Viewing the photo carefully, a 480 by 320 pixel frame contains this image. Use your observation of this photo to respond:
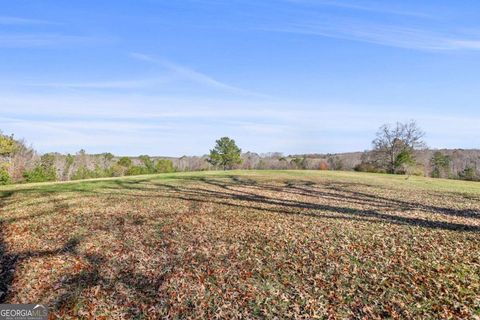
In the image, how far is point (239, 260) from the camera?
27.8 ft

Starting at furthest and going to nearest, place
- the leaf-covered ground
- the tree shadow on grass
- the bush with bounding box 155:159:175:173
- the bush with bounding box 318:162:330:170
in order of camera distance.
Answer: the bush with bounding box 318:162:330:170, the bush with bounding box 155:159:175:173, the tree shadow on grass, the leaf-covered ground

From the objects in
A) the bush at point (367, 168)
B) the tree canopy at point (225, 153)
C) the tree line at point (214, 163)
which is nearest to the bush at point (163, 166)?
the tree line at point (214, 163)

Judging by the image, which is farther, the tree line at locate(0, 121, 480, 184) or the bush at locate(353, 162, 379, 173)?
the bush at locate(353, 162, 379, 173)

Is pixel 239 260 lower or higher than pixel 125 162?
lower

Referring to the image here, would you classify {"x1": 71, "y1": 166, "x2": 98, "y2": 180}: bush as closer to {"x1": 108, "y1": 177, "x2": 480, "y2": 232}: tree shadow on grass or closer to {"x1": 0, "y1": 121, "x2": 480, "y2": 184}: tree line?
{"x1": 0, "y1": 121, "x2": 480, "y2": 184}: tree line

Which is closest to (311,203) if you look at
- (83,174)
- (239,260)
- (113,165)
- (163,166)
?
(239,260)

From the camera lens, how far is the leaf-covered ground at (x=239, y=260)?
6.28 meters

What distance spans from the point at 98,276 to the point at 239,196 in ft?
37.3

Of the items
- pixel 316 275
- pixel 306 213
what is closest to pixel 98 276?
pixel 316 275

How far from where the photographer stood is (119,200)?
16312mm

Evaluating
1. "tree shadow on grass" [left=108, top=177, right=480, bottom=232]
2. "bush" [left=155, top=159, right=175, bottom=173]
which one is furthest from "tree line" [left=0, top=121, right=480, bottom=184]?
"tree shadow on grass" [left=108, top=177, right=480, bottom=232]

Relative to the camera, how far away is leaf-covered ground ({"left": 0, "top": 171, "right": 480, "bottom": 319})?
6.28m

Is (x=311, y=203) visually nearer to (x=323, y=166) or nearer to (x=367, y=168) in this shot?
(x=367, y=168)

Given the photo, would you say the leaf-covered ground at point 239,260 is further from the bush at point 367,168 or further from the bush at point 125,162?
the bush at point 125,162
